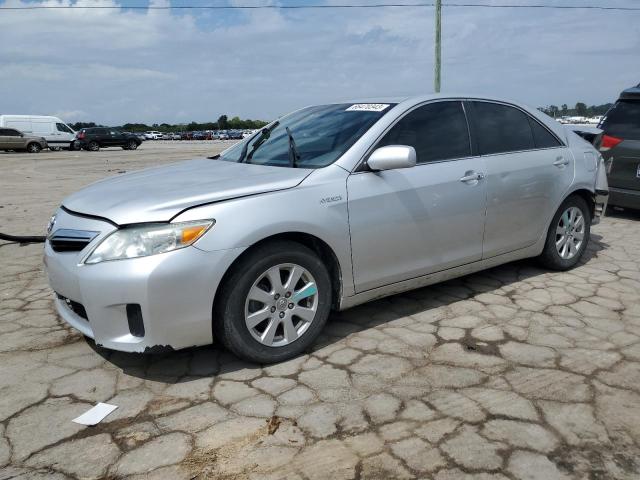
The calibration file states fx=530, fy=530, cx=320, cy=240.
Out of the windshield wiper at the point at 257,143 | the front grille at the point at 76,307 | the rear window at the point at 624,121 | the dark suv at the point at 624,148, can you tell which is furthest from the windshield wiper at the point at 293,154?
the rear window at the point at 624,121

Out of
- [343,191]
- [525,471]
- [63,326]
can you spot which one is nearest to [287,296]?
[343,191]

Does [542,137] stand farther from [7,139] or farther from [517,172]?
[7,139]

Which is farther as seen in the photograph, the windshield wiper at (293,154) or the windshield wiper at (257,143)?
the windshield wiper at (257,143)

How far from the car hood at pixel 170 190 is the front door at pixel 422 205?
51 cm

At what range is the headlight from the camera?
2775 mm

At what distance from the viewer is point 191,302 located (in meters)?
2.82

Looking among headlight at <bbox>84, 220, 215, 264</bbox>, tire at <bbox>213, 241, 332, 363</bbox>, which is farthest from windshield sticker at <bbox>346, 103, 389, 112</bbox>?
headlight at <bbox>84, 220, 215, 264</bbox>

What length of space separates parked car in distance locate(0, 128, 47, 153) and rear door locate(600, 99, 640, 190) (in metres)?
30.3

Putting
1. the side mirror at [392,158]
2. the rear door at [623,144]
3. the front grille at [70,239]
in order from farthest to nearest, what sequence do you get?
1. the rear door at [623,144]
2. the side mirror at [392,158]
3. the front grille at [70,239]

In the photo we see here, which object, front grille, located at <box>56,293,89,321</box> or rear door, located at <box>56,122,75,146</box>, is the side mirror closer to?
front grille, located at <box>56,293,89,321</box>

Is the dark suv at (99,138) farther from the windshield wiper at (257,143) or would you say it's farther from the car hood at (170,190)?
the car hood at (170,190)

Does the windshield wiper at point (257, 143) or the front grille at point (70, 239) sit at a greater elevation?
the windshield wiper at point (257, 143)

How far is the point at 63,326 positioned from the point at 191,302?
1.58m

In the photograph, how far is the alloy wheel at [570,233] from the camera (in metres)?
4.82
